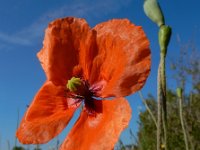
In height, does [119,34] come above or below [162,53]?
above

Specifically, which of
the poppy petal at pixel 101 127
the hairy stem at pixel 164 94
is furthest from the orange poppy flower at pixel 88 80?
the hairy stem at pixel 164 94

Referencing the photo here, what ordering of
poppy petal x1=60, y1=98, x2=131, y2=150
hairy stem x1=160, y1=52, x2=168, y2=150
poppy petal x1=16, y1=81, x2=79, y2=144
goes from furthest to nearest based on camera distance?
poppy petal x1=16, y1=81, x2=79, y2=144
poppy petal x1=60, y1=98, x2=131, y2=150
hairy stem x1=160, y1=52, x2=168, y2=150

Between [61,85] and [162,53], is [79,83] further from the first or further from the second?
[162,53]

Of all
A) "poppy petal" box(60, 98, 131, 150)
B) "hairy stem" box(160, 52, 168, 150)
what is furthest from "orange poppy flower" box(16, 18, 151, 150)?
"hairy stem" box(160, 52, 168, 150)

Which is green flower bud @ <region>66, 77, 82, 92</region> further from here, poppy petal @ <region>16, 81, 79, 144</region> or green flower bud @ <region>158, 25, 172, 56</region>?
green flower bud @ <region>158, 25, 172, 56</region>

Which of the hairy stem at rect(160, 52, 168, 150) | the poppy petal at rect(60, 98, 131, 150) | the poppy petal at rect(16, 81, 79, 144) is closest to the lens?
the hairy stem at rect(160, 52, 168, 150)

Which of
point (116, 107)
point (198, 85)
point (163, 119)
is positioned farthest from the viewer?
point (198, 85)

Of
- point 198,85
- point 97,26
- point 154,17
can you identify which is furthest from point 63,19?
point 198,85
